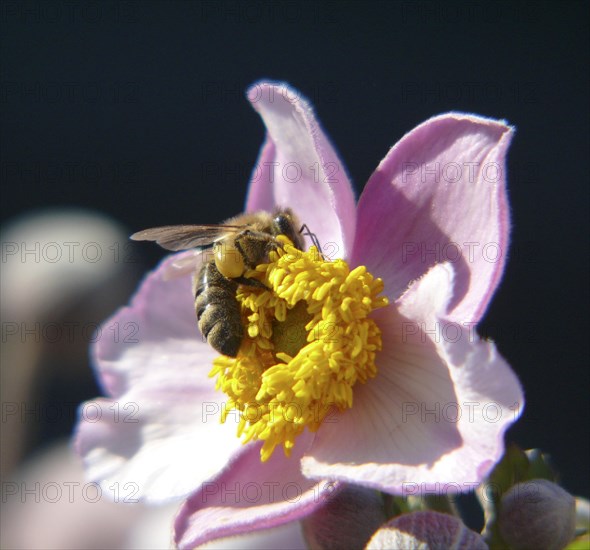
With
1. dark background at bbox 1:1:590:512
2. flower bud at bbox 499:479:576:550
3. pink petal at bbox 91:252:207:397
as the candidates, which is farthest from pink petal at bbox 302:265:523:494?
dark background at bbox 1:1:590:512

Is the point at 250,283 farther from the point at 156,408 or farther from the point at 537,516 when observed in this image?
the point at 537,516

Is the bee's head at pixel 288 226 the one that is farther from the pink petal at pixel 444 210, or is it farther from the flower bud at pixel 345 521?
the flower bud at pixel 345 521

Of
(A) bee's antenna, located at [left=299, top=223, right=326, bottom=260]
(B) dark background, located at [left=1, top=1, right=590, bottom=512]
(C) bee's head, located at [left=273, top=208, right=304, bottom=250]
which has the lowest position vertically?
(B) dark background, located at [left=1, top=1, right=590, bottom=512]

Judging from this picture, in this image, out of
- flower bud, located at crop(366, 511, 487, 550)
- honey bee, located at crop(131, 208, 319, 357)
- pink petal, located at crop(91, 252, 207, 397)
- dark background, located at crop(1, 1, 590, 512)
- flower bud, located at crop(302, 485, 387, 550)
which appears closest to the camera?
flower bud, located at crop(366, 511, 487, 550)

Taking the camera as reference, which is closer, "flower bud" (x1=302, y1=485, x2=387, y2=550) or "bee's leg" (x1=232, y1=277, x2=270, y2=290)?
"flower bud" (x1=302, y1=485, x2=387, y2=550)

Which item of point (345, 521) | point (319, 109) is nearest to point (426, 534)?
point (345, 521)

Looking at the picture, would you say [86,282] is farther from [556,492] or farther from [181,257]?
[556,492]

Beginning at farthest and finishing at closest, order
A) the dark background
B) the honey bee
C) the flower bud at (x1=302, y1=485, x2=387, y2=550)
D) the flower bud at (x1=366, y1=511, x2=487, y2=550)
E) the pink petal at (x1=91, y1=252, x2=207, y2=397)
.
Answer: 1. the dark background
2. the pink petal at (x1=91, y1=252, x2=207, y2=397)
3. the honey bee
4. the flower bud at (x1=302, y1=485, x2=387, y2=550)
5. the flower bud at (x1=366, y1=511, x2=487, y2=550)

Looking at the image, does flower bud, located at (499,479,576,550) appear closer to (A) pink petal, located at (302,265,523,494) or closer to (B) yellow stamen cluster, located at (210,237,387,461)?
(A) pink petal, located at (302,265,523,494)
